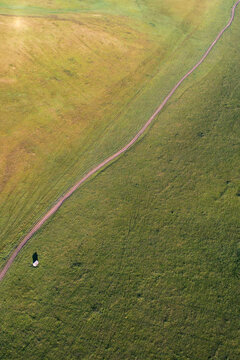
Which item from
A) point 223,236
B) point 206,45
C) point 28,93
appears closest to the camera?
point 223,236

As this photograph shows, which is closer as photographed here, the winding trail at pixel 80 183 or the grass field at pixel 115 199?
the grass field at pixel 115 199

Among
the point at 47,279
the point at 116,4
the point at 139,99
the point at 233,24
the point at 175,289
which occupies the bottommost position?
the point at 175,289

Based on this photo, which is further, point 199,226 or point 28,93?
point 28,93

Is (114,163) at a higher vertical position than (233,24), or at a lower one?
lower

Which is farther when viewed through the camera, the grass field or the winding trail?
the winding trail

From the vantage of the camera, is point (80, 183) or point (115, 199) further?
point (80, 183)

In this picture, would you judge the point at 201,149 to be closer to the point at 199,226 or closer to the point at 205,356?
the point at 199,226

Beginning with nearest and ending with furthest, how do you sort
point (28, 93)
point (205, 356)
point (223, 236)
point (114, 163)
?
point (205, 356) < point (223, 236) < point (114, 163) < point (28, 93)

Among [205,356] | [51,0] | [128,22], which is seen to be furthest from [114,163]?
[51,0]
